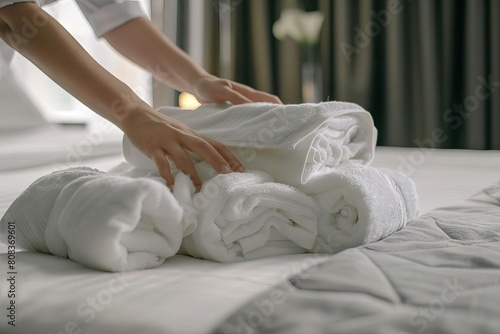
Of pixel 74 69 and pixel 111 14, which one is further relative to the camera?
pixel 111 14

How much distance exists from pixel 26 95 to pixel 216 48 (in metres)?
2.24

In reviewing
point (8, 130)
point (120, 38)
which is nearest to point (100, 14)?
point (120, 38)

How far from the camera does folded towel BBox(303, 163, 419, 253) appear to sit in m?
0.86

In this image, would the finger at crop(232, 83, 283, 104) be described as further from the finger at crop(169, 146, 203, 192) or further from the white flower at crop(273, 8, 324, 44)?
the white flower at crop(273, 8, 324, 44)

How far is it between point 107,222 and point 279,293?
0.72ft

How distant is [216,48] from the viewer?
13.5ft

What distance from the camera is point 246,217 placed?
2.74 ft

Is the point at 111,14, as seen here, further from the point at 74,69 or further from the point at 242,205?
the point at 242,205

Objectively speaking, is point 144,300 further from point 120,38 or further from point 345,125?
point 120,38

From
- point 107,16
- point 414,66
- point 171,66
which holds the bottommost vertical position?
point 414,66

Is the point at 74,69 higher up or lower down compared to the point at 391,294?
higher up

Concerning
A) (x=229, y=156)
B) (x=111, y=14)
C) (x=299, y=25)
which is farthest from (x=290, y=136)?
(x=299, y=25)

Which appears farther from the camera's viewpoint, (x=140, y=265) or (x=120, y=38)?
(x=120, y=38)

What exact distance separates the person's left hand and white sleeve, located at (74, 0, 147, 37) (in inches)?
10.9
